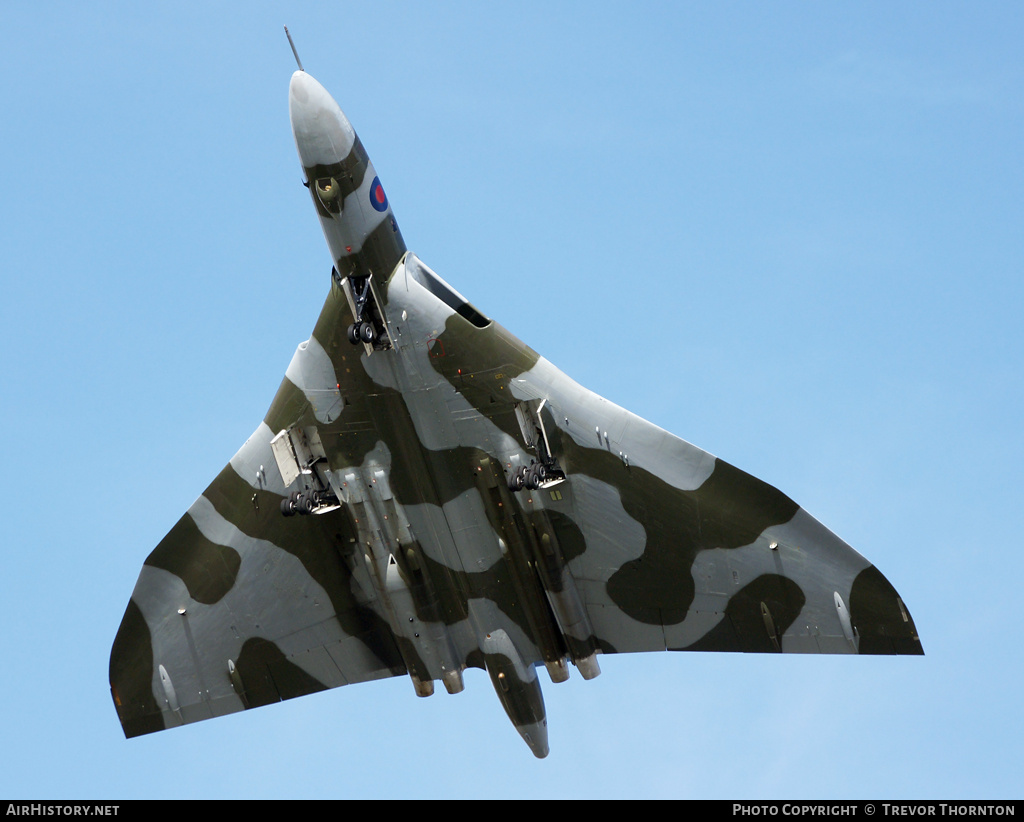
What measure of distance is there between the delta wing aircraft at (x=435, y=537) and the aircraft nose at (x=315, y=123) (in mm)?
31

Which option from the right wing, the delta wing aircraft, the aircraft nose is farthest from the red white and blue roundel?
the right wing

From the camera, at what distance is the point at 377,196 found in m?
20.7

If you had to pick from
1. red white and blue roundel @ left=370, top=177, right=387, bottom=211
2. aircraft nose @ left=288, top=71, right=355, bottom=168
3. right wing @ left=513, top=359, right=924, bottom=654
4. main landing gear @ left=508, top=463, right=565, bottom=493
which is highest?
aircraft nose @ left=288, top=71, right=355, bottom=168

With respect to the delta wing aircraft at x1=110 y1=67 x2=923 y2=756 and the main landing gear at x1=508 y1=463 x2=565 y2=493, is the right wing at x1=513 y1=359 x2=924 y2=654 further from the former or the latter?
the main landing gear at x1=508 y1=463 x2=565 y2=493

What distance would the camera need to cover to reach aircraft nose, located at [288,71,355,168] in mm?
19406

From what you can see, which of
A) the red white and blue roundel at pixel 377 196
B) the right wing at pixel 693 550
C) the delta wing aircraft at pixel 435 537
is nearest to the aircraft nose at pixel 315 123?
the delta wing aircraft at pixel 435 537

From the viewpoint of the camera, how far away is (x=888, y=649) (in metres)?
21.3

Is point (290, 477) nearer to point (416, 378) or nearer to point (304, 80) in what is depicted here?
point (416, 378)

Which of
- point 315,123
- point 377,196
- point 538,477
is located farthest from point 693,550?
point 315,123

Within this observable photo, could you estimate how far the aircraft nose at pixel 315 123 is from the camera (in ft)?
63.7

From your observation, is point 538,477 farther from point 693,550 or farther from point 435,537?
point 693,550

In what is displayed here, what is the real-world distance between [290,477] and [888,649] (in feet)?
35.4

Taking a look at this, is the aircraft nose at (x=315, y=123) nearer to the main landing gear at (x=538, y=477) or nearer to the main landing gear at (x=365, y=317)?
the main landing gear at (x=365, y=317)

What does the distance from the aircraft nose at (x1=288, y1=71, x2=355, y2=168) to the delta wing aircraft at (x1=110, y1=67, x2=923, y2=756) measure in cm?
3
